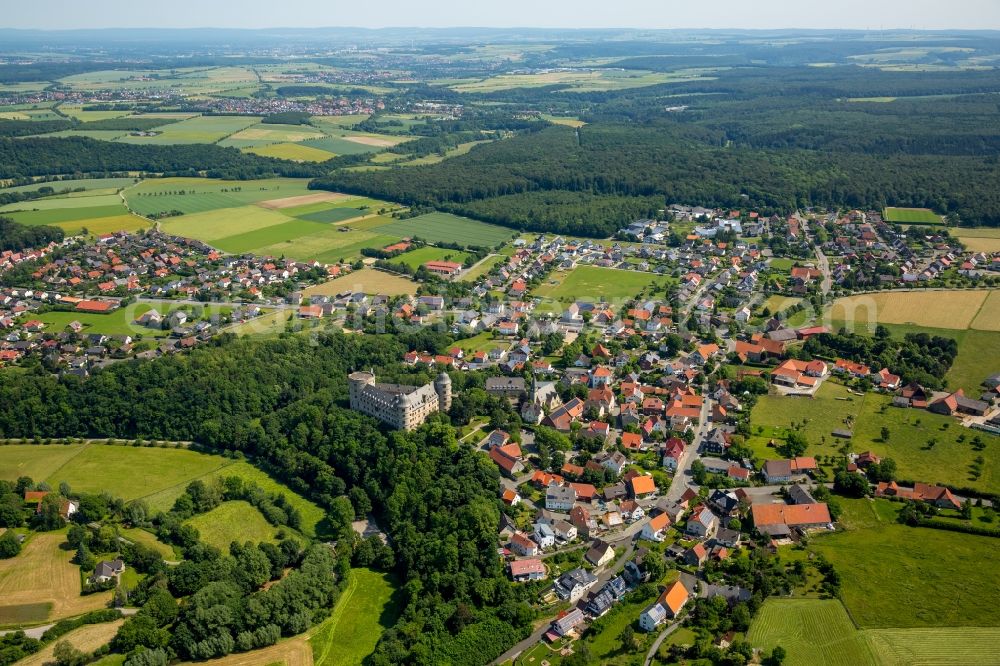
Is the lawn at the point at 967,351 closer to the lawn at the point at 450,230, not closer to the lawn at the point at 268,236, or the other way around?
the lawn at the point at 450,230

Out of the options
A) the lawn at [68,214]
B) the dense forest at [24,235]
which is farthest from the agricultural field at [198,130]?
the dense forest at [24,235]

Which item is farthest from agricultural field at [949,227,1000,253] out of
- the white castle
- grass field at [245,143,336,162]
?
grass field at [245,143,336,162]

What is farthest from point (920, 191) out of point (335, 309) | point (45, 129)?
point (45, 129)

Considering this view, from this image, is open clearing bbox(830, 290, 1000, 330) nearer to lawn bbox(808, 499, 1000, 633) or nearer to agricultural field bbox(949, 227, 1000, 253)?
agricultural field bbox(949, 227, 1000, 253)

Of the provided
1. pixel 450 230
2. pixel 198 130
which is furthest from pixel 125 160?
pixel 450 230

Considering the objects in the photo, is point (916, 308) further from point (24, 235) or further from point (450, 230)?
point (24, 235)
